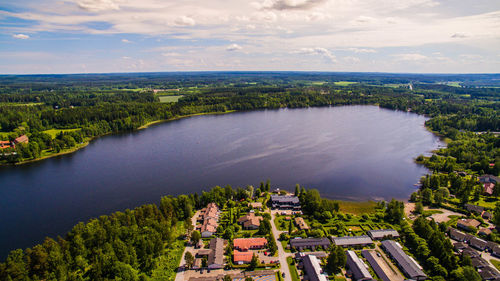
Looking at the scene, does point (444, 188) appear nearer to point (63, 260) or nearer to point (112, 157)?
point (63, 260)

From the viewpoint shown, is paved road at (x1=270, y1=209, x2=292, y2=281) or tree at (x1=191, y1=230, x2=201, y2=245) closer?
paved road at (x1=270, y1=209, x2=292, y2=281)

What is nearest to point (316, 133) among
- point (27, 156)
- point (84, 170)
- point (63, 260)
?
point (84, 170)

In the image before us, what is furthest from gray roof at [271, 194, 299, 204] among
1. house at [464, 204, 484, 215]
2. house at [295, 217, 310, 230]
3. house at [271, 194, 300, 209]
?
house at [464, 204, 484, 215]

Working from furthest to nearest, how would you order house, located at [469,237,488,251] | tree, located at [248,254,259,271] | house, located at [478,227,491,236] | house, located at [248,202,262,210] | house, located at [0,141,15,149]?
house, located at [0,141,15,149] → house, located at [248,202,262,210] → house, located at [478,227,491,236] → house, located at [469,237,488,251] → tree, located at [248,254,259,271]

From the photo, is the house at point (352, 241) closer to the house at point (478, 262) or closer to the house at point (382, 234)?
the house at point (382, 234)

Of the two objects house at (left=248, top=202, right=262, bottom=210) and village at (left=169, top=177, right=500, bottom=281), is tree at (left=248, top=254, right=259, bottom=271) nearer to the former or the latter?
village at (left=169, top=177, right=500, bottom=281)

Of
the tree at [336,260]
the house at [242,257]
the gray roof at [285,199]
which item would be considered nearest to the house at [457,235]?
the tree at [336,260]
